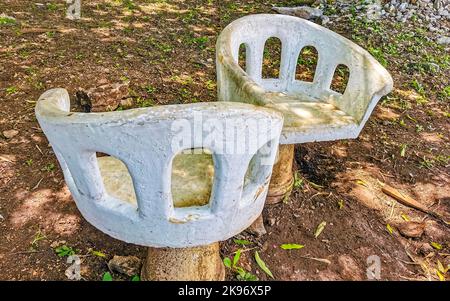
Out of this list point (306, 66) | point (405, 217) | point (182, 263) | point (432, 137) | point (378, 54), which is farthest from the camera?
point (378, 54)

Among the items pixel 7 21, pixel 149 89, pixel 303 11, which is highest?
pixel 303 11

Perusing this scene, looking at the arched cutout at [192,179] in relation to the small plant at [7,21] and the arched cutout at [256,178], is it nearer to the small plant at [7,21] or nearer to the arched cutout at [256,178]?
the arched cutout at [256,178]

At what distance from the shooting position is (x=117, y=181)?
185 centimetres

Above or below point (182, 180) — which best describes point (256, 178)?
above

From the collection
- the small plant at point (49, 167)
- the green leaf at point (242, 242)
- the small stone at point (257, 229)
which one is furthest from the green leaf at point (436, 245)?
the small plant at point (49, 167)

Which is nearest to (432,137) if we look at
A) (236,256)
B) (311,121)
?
(311,121)

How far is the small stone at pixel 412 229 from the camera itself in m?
2.71

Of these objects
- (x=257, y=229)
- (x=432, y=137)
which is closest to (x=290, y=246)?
(x=257, y=229)

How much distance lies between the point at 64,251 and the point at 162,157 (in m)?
1.47

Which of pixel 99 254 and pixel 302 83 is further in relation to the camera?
pixel 302 83

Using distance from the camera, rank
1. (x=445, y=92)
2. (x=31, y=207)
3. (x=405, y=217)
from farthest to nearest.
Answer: (x=445, y=92) < (x=405, y=217) < (x=31, y=207)

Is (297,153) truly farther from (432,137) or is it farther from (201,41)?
(201,41)

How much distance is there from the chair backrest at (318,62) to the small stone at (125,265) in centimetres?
109
